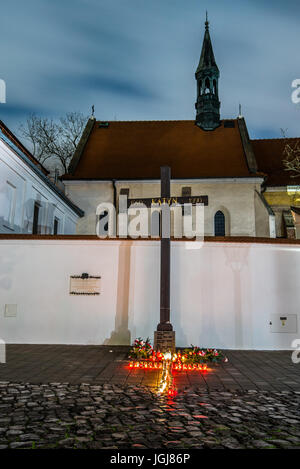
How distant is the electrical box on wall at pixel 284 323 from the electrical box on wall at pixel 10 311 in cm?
720

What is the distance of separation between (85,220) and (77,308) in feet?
41.1

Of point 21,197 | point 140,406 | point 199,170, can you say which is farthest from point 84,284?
point 199,170

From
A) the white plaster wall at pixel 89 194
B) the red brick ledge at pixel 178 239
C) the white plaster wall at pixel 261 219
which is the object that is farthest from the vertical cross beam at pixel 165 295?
the white plaster wall at pixel 89 194

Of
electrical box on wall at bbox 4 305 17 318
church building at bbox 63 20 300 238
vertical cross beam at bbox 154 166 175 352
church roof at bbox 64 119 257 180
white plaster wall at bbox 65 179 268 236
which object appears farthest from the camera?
church roof at bbox 64 119 257 180

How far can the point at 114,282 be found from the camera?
405 inches

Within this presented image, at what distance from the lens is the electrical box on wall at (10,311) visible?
10.1 meters

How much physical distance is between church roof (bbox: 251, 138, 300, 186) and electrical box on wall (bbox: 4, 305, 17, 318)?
17769mm

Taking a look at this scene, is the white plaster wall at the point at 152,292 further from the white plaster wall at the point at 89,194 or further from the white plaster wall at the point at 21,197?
the white plaster wall at the point at 89,194

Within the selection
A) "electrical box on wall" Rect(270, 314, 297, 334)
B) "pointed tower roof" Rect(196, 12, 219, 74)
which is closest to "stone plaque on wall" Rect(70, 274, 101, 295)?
"electrical box on wall" Rect(270, 314, 297, 334)

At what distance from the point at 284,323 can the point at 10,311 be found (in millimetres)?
7679

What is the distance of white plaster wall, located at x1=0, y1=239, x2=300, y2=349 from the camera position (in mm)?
10000

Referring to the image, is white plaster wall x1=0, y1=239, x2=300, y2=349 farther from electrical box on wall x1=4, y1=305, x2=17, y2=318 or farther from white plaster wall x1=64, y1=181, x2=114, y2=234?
white plaster wall x1=64, y1=181, x2=114, y2=234
